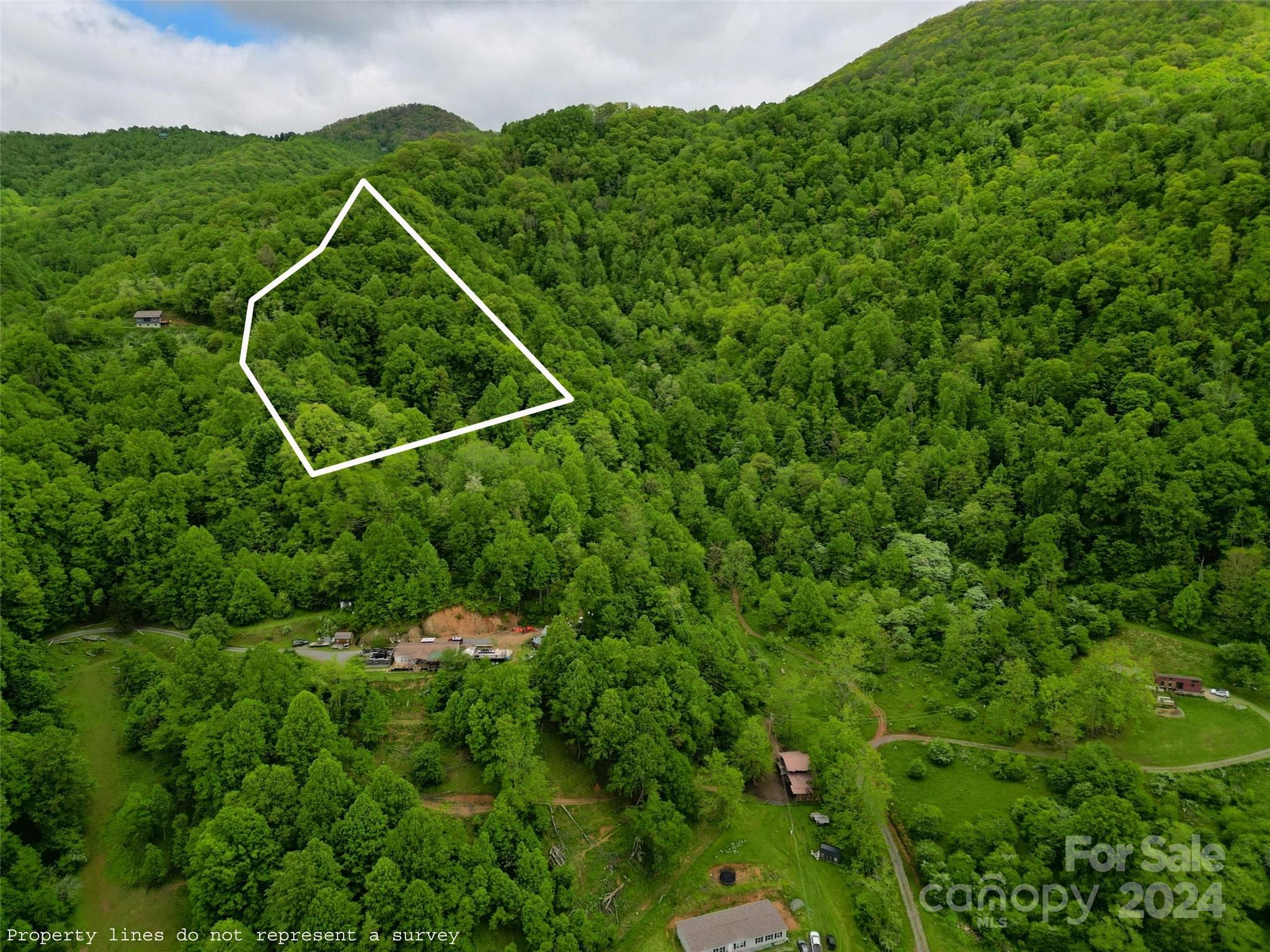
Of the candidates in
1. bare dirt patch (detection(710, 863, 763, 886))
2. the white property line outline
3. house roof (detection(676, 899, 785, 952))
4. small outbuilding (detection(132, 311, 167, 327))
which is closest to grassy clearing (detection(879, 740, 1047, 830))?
bare dirt patch (detection(710, 863, 763, 886))

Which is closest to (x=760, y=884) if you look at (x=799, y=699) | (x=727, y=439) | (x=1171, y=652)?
(x=799, y=699)

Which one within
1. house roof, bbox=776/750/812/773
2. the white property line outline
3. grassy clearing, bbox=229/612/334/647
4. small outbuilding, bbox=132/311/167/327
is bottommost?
house roof, bbox=776/750/812/773

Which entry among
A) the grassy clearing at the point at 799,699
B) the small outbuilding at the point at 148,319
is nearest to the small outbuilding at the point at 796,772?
the grassy clearing at the point at 799,699

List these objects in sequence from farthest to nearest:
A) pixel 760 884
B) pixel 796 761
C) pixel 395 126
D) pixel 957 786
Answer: pixel 395 126 → pixel 796 761 → pixel 957 786 → pixel 760 884

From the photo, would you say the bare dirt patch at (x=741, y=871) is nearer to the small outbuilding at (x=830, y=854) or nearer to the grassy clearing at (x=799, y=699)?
the small outbuilding at (x=830, y=854)

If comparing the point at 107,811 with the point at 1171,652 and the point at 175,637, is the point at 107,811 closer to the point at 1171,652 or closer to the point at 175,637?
the point at 175,637

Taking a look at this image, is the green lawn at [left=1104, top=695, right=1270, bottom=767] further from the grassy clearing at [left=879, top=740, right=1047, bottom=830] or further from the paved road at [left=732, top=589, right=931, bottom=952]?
the paved road at [left=732, top=589, right=931, bottom=952]
